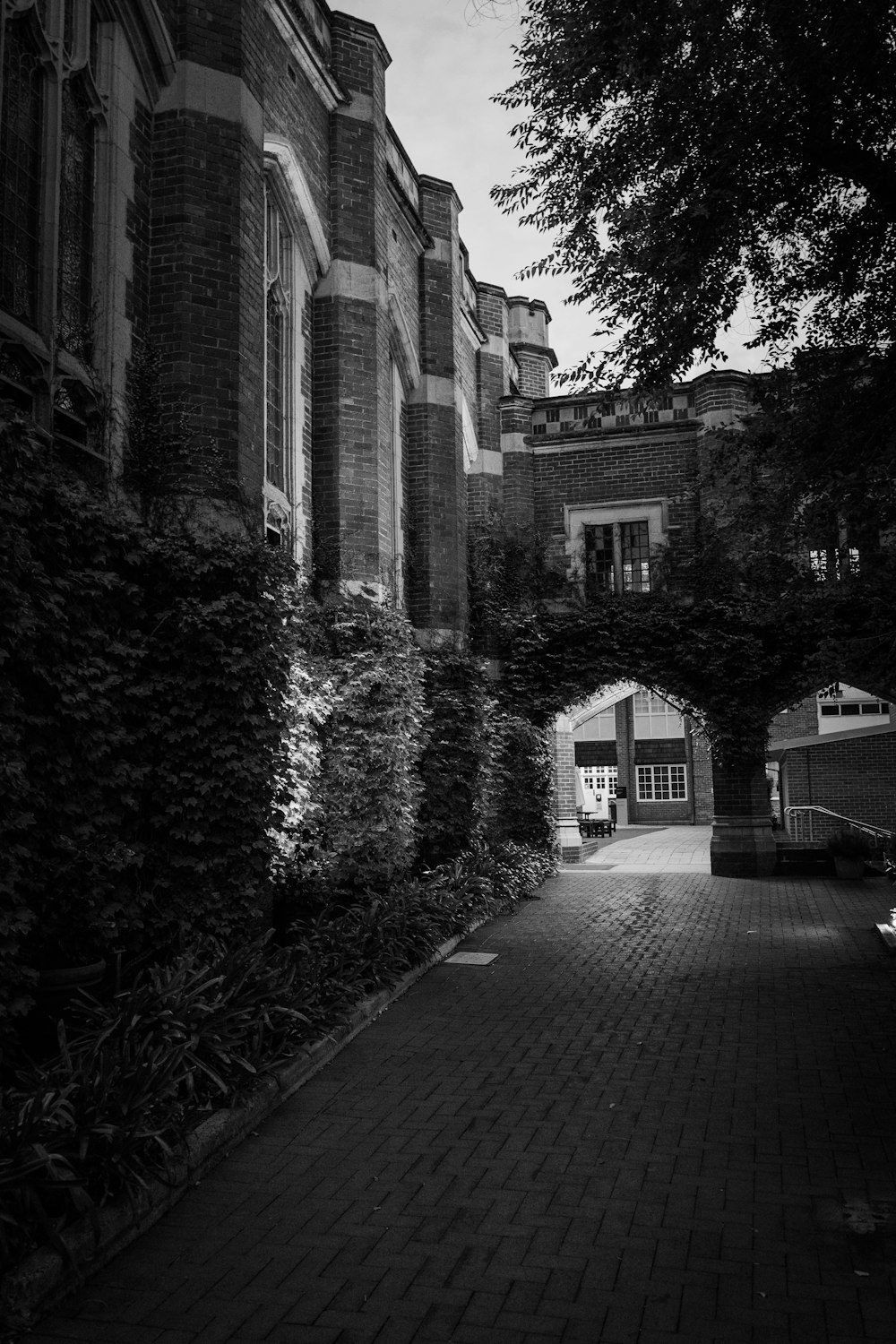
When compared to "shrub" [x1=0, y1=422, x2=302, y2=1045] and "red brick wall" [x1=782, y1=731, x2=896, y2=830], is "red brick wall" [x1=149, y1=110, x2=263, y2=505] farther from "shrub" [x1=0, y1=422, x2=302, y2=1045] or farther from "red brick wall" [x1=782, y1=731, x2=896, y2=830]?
"red brick wall" [x1=782, y1=731, x2=896, y2=830]

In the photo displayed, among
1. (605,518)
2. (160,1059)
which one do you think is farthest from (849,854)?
(160,1059)

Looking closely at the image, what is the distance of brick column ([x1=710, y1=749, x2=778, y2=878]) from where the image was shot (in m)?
18.3

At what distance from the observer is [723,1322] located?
3.58 meters

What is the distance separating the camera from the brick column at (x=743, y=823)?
18281 mm

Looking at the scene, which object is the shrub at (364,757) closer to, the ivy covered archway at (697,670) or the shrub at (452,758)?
the shrub at (452,758)

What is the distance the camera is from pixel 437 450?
1602 centimetres

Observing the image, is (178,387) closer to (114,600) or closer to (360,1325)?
(114,600)

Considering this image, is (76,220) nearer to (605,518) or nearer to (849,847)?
(605,518)

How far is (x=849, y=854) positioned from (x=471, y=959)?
9.80m

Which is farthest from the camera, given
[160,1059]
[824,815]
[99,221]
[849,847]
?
[824,815]

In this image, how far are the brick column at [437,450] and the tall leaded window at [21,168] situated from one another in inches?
348

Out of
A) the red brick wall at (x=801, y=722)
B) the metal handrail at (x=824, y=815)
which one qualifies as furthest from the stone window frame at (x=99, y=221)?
the red brick wall at (x=801, y=722)

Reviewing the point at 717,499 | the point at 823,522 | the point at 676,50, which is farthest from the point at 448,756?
the point at 676,50

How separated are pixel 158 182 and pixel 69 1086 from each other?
24.6 feet
